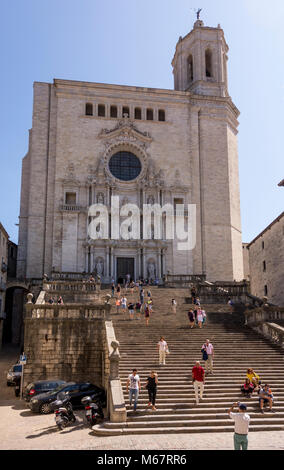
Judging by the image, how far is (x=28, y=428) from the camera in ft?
45.6

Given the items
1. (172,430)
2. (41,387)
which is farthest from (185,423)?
(41,387)

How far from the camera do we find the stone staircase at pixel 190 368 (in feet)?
44.6

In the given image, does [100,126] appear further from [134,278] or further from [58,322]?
[58,322]

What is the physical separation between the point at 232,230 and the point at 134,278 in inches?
379

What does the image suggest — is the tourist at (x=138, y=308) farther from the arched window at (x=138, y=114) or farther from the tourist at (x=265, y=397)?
the arched window at (x=138, y=114)

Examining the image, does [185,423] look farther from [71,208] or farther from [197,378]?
[71,208]

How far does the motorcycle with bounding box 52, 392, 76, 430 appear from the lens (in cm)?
1370

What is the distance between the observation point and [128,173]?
1576 inches

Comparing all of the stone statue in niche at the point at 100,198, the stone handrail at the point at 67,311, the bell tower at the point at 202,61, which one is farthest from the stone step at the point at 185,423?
the bell tower at the point at 202,61

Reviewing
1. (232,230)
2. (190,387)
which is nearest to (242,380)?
(190,387)

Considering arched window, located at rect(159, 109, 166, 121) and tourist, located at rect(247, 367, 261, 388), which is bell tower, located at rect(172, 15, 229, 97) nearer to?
arched window, located at rect(159, 109, 166, 121)

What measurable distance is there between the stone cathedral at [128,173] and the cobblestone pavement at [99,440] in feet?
73.0

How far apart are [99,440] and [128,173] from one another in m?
29.7

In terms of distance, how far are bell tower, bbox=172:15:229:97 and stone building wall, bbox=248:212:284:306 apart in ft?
52.9
